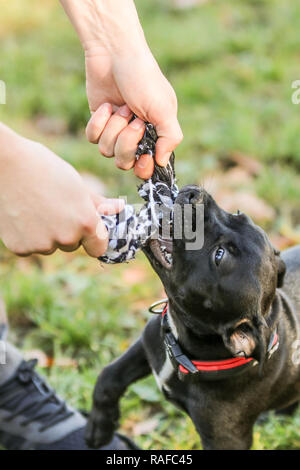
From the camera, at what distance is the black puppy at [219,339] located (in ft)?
7.77

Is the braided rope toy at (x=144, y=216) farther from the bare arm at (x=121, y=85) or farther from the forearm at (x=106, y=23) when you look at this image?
the forearm at (x=106, y=23)

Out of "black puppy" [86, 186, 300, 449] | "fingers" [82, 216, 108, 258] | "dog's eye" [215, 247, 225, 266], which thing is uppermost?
"fingers" [82, 216, 108, 258]

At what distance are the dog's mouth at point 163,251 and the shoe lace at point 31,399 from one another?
2.89 feet

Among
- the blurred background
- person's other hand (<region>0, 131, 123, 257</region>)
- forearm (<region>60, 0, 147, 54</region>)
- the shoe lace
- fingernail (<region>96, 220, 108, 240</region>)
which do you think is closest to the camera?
person's other hand (<region>0, 131, 123, 257</region>)

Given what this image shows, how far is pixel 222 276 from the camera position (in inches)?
94.0

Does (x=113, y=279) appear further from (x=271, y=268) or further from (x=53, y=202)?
(x=53, y=202)

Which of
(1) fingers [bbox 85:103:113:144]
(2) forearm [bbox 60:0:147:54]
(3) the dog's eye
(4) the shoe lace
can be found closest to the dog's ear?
(3) the dog's eye

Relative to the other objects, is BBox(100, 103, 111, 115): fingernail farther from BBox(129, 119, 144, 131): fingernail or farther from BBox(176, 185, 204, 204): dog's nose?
BBox(176, 185, 204, 204): dog's nose

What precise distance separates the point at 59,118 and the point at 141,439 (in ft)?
9.80

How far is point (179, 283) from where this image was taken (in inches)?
96.5

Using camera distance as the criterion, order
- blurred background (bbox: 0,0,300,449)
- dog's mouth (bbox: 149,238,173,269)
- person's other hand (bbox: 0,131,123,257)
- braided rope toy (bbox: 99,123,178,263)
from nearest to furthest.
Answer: person's other hand (bbox: 0,131,123,257), braided rope toy (bbox: 99,123,178,263), dog's mouth (bbox: 149,238,173,269), blurred background (bbox: 0,0,300,449)

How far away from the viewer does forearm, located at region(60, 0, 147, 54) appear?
236 cm

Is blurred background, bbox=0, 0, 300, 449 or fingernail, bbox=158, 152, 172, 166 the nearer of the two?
fingernail, bbox=158, 152, 172, 166

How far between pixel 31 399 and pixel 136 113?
4.77ft
